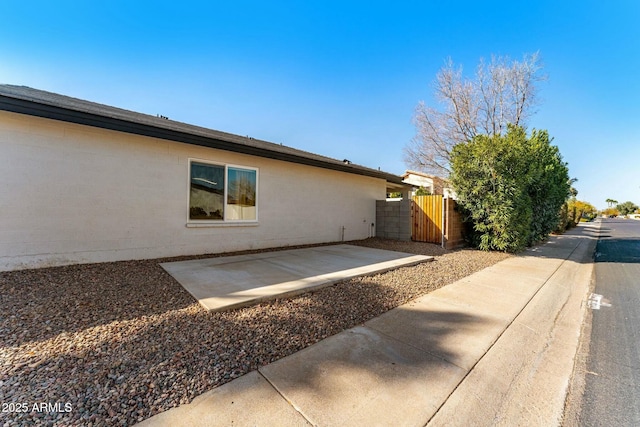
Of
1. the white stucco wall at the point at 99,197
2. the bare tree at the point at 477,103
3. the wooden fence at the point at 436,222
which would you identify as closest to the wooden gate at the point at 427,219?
the wooden fence at the point at 436,222

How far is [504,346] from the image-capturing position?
278cm

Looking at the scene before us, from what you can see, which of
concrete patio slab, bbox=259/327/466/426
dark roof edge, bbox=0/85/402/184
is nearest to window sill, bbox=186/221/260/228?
dark roof edge, bbox=0/85/402/184

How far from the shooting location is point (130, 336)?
2.58 m

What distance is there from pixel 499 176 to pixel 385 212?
13.8 ft

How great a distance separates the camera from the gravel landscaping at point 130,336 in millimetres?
1793

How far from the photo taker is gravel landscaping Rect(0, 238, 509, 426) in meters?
1.79

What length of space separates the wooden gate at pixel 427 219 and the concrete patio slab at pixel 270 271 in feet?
8.65

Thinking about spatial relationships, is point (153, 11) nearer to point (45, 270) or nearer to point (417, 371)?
point (45, 270)

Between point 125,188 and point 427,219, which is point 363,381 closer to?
point 125,188

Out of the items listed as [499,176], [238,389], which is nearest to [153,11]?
[238,389]

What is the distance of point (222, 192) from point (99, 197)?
2.52 m

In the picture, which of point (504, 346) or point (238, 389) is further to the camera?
point (504, 346)

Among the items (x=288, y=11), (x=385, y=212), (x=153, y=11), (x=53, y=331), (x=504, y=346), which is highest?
(x=288, y=11)

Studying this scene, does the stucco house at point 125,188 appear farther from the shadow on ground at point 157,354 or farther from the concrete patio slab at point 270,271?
the shadow on ground at point 157,354
